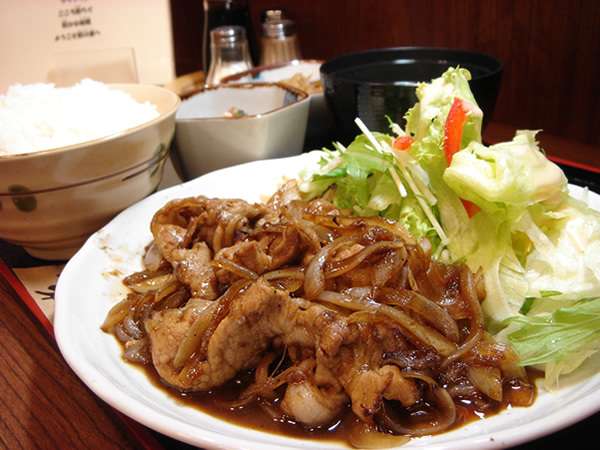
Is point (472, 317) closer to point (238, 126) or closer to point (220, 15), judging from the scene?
point (238, 126)

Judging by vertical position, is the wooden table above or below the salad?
below

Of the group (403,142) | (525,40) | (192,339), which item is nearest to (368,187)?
(403,142)

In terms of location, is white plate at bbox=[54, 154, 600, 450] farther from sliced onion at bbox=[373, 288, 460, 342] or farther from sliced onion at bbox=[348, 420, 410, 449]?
sliced onion at bbox=[373, 288, 460, 342]

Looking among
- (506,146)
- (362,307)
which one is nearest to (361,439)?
(362,307)

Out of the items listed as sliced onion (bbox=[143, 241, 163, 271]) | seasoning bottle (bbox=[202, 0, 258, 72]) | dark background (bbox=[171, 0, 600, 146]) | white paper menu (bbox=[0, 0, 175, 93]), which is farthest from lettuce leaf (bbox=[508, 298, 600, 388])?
white paper menu (bbox=[0, 0, 175, 93])

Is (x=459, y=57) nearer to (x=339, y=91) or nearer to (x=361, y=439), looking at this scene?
(x=339, y=91)

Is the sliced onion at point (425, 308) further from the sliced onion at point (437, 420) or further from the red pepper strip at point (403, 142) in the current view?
the red pepper strip at point (403, 142)

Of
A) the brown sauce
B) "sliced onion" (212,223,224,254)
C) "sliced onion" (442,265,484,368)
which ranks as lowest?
the brown sauce

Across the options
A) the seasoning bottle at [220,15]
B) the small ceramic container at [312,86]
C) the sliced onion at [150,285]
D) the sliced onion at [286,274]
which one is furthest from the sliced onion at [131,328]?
the seasoning bottle at [220,15]
